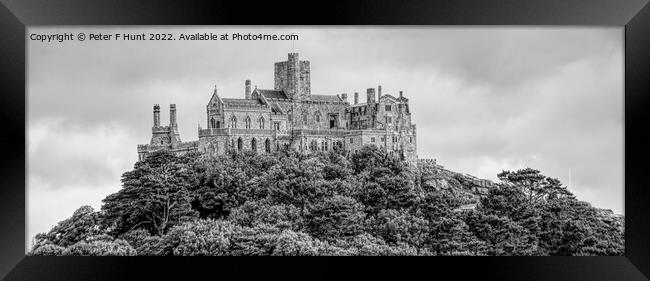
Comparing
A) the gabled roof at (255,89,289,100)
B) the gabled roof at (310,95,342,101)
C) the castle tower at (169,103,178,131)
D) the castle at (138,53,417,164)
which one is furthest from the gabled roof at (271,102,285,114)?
the castle tower at (169,103,178,131)

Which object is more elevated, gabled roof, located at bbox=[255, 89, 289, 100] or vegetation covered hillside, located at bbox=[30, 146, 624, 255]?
gabled roof, located at bbox=[255, 89, 289, 100]

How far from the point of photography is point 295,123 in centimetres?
1505

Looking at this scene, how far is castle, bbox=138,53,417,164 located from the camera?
12633 mm

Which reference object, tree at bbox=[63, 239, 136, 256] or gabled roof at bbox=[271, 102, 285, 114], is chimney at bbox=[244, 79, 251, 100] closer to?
gabled roof at bbox=[271, 102, 285, 114]

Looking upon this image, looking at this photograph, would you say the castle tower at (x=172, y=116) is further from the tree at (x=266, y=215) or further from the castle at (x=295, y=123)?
the tree at (x=266, y=215)

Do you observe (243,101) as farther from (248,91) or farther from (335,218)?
(335,218)

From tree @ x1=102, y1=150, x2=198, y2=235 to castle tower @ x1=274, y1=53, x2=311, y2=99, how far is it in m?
2.09

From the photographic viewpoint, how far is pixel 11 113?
938 cm

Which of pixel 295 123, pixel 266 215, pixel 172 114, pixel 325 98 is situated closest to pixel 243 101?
pixel 325 98

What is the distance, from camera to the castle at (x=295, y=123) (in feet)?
41.4

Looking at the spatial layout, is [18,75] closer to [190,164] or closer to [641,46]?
[190,164]
